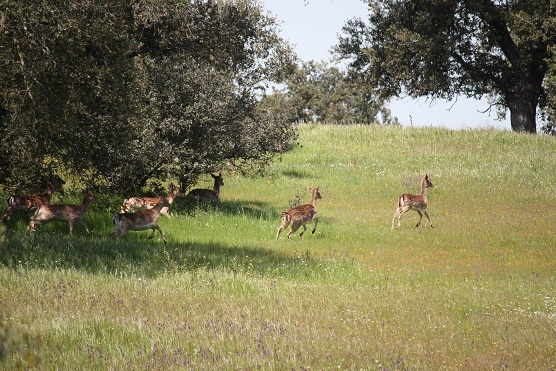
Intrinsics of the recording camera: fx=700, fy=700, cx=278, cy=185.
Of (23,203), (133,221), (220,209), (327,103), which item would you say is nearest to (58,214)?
(23,203)

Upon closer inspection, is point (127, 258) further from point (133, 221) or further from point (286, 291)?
point (286, 291)

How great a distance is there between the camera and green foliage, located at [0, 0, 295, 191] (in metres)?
14.9

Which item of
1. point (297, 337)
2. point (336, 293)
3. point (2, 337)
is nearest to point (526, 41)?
point (336, 293)

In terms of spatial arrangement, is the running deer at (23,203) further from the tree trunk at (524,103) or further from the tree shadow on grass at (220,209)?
the tree trunk at (524,103)

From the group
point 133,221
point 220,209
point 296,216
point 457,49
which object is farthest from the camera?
point 457,49

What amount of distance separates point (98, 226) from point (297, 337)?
41.5ft

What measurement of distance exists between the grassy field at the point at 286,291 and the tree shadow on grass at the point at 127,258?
6 centimetres

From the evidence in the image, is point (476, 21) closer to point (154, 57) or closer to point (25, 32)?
point (154, 57)

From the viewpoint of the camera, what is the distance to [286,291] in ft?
42.0

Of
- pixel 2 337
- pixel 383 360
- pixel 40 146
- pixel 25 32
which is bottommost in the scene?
pixel 383 360

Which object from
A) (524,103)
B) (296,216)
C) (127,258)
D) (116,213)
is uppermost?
(524,103)

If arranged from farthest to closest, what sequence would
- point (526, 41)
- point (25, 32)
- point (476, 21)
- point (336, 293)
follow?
point (476, 21)
point (526, 41)
point (25, 32)
point (336, 293)

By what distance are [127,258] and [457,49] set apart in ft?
111

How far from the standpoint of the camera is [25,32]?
13797mm
